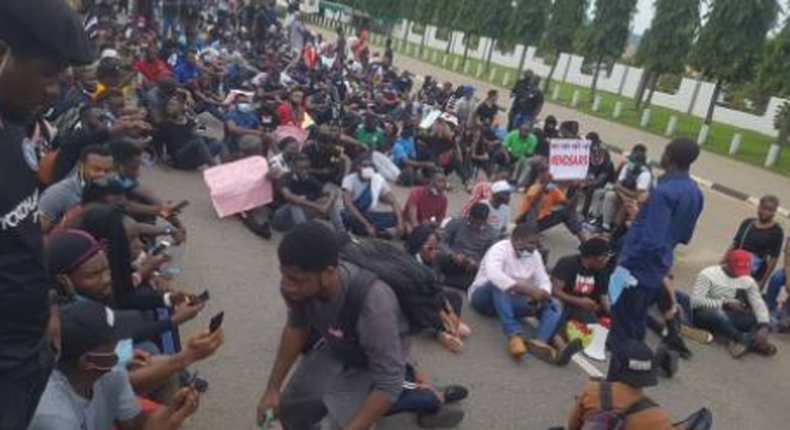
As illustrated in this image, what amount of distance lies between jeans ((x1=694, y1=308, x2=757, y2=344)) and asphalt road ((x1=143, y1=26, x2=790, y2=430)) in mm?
215

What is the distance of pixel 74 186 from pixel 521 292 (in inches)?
158

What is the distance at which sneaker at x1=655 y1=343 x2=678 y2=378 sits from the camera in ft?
19.9

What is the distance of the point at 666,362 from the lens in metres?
6.33

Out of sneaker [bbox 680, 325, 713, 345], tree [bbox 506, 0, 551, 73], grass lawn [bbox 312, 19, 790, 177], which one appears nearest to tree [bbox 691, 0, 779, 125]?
grass lawn [bbox 312, 19, 790, 177]

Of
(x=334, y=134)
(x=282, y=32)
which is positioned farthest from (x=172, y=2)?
(x=334, y=134)

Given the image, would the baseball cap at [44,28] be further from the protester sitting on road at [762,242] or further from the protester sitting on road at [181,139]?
the protester sitting on road at [181,139]

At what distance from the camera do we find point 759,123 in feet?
104

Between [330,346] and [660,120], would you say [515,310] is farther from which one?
[660,120]

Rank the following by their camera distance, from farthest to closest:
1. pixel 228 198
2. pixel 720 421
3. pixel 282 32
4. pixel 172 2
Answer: pixel 282 32 → pixel 172 2 → pixel 228 198 → pixel 720 421

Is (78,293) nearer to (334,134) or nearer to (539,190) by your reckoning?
(334,134)

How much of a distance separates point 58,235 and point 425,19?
143 ft

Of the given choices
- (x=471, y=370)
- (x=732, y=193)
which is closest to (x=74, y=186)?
(x=471, y=370)

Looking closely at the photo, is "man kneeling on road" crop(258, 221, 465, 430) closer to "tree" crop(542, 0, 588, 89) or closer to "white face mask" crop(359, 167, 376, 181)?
"white face mask" crop(359, 167, 376, 181)

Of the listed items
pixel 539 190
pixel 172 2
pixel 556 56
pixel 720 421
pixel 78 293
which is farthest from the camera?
pixel 556 56
